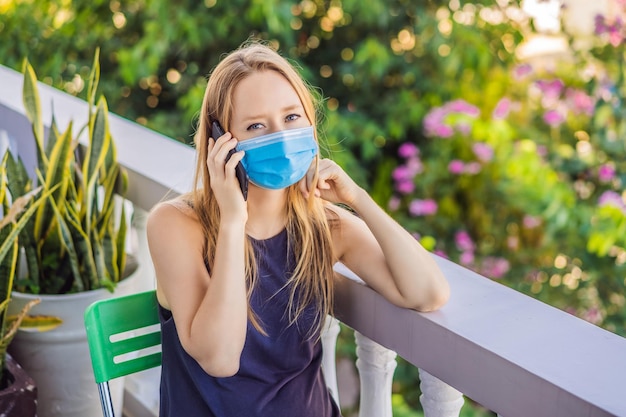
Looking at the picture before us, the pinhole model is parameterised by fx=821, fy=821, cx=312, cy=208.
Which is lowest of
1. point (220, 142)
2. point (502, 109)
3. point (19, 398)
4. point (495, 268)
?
point (495, 268)

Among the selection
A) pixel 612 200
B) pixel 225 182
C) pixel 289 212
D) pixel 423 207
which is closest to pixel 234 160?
pixel 225 182

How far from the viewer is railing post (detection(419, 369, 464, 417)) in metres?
1.60

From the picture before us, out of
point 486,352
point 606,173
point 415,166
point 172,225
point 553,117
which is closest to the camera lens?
point 486,352

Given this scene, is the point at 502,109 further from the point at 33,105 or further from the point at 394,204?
the point at 33,105

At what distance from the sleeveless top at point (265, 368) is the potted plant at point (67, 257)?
53 centimetres

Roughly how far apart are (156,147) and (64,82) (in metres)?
2.78

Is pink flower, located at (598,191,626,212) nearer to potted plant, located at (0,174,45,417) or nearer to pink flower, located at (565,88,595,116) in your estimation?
pink flower, located at (565,88,595,116)

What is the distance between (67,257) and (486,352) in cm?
138

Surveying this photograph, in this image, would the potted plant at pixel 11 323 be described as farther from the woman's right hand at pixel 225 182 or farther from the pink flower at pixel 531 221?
the pink flower at pixel 531 221

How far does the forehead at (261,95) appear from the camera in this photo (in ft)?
5.47

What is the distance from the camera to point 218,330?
162 cm

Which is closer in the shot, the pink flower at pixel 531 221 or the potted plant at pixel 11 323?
the potted plant at pixel 11 323

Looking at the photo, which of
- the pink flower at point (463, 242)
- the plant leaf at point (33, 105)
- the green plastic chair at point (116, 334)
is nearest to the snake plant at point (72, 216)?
the plant leaf at point (33, 105)

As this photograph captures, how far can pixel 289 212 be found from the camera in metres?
1.85
